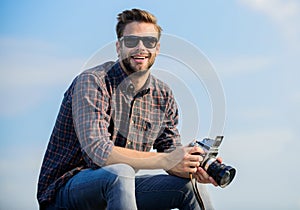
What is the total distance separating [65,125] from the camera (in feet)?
10.6

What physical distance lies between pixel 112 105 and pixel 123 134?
0.18 m

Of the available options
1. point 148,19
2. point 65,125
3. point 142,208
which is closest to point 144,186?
point 142,208

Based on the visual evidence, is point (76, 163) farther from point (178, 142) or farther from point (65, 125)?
point (178, 142)

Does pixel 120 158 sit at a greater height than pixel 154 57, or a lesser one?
lesser

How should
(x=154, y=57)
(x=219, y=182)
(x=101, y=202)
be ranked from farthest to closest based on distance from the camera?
(x=154, y=57), (x=219, y=182), (x=101, y=202)

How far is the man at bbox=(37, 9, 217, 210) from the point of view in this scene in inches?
116

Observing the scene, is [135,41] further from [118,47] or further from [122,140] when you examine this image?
[122,140]

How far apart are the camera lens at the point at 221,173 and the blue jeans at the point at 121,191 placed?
155 millimetres

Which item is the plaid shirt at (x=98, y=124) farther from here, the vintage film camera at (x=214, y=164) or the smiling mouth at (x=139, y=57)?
the vintage film camera at (x=214, y=164)

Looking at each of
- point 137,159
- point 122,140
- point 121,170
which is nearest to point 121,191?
point 121,170

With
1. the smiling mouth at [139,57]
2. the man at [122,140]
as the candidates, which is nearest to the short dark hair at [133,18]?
the man at [122,140]

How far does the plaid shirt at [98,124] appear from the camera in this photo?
3.05 metres

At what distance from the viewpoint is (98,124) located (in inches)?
120

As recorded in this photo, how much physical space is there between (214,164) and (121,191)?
646 millimetres
